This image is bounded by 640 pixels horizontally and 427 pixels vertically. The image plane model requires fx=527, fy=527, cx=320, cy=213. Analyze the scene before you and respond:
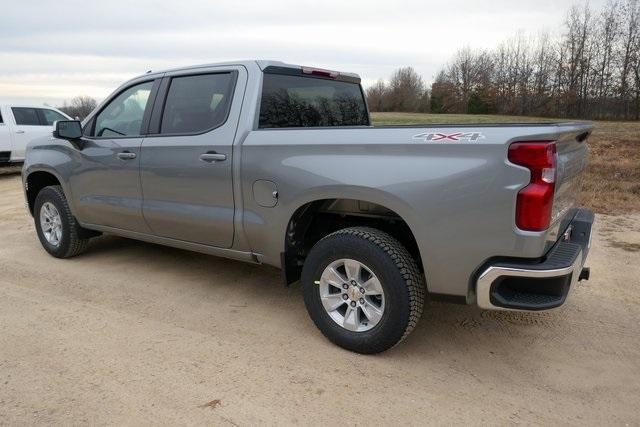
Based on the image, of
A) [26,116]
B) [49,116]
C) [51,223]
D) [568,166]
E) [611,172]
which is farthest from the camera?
[49,116]

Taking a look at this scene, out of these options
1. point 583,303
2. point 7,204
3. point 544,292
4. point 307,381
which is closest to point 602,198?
point 583,303

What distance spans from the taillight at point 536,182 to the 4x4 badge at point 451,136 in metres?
0.20

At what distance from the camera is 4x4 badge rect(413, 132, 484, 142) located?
110 inches

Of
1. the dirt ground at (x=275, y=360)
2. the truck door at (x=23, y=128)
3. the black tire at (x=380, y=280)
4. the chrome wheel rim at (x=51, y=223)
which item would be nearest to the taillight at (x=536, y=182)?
the black tire at (x=380, y=280)

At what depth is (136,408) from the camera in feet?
9.19

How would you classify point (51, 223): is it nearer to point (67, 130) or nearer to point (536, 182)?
point (67, 130)

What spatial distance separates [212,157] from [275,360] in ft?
5.05

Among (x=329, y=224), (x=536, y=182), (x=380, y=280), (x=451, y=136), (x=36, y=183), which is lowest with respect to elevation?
(x=380, y=280)

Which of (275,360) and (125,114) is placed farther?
(125,114)

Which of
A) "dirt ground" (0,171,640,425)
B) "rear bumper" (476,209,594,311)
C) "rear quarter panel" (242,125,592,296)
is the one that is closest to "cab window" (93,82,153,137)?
"dirt ground" (0,171,640,425)

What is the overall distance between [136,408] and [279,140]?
6.04ft

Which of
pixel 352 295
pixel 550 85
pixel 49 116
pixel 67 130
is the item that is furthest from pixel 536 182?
pixel 550 85

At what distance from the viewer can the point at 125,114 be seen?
4789 mm

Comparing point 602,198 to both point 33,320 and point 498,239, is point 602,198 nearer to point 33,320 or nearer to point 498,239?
point 498,239
